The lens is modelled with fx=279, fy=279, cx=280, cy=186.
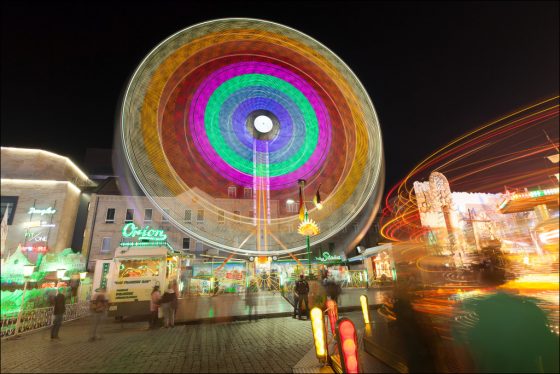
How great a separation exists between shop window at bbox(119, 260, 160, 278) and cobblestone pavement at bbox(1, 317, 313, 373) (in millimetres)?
2933

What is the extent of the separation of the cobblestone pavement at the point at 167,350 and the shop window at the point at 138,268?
2.93m

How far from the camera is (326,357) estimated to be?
557 centimetres

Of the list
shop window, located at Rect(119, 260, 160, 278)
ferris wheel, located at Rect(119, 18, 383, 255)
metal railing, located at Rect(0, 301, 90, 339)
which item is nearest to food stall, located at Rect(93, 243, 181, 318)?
shop window, located at Rect(119, 260, 160, 278)

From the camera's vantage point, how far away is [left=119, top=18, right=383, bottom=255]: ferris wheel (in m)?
15.7

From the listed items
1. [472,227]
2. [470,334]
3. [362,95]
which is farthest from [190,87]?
[472,227]

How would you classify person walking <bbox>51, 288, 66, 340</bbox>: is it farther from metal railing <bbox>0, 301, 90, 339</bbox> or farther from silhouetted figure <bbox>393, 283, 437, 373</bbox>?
silhouetted figure <bbox>393, 283, 437, 373</bbox>

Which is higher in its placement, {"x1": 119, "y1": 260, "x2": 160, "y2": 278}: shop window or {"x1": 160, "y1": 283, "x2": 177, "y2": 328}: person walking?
{"x1": 119, "y1": 260, "x2": 160, "y2": 278}: shop window

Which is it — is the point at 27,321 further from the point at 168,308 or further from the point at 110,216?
the point at 110,216

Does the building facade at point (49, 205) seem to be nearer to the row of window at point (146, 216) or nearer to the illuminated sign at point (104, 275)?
the row of window at point (146, 216)

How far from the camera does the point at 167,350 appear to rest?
7.45 metres

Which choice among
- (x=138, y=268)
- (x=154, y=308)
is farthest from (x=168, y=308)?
(x=138, y=268)

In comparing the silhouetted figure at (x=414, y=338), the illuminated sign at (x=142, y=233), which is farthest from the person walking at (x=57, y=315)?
the illuminated sign at (x=142, y=233)

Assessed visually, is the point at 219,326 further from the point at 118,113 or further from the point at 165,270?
the point at 118,113

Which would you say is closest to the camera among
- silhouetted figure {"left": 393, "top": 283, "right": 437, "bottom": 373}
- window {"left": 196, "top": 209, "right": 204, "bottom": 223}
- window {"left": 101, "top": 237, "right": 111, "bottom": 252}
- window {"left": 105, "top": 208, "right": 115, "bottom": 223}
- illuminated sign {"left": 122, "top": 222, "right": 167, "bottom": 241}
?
silhouetted figure {"left": 393, "top": 283, "right": 437, "bottom": 373}
